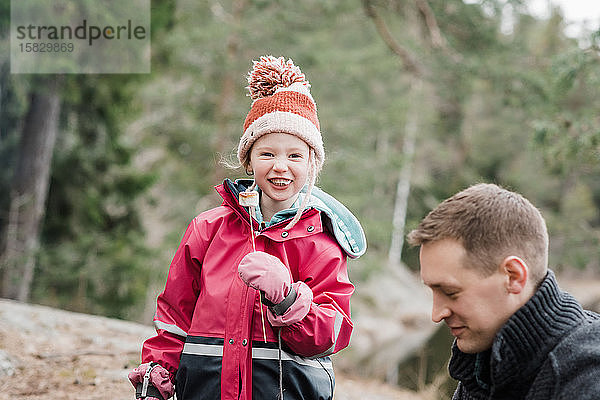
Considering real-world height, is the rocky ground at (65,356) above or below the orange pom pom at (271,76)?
below

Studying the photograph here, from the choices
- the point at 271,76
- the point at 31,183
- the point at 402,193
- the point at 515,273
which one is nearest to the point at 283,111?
the point at 271,76

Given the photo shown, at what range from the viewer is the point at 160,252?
33.1ft

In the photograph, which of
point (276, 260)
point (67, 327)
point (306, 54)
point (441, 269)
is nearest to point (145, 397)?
point (276, 260)

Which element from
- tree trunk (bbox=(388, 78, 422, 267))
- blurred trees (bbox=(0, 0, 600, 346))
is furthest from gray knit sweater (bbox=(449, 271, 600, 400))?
tree trunk (bbox=(388, 78, 422, 267))

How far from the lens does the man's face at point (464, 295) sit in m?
1.77

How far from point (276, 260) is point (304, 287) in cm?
14

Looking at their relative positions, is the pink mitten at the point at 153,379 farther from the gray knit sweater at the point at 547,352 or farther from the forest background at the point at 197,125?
the forest background at the point at 197,125

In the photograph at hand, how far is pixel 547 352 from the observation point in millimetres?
1681

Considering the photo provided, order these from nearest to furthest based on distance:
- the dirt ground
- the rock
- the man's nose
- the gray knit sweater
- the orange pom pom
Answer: the gray knit sweater, the man's nose, the orange pom pom, the dirt ground, the rock

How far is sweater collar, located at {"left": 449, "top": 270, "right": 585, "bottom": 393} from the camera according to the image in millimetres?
1693

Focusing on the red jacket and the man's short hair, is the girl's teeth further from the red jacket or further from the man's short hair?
the man's short hair

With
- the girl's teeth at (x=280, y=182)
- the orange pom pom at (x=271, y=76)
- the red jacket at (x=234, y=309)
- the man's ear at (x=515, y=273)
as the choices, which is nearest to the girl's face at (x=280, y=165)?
the girl's teeth at (x=280, y=182)

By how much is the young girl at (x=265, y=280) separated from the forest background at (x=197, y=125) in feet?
12.7

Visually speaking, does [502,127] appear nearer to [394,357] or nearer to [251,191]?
[394,357]
